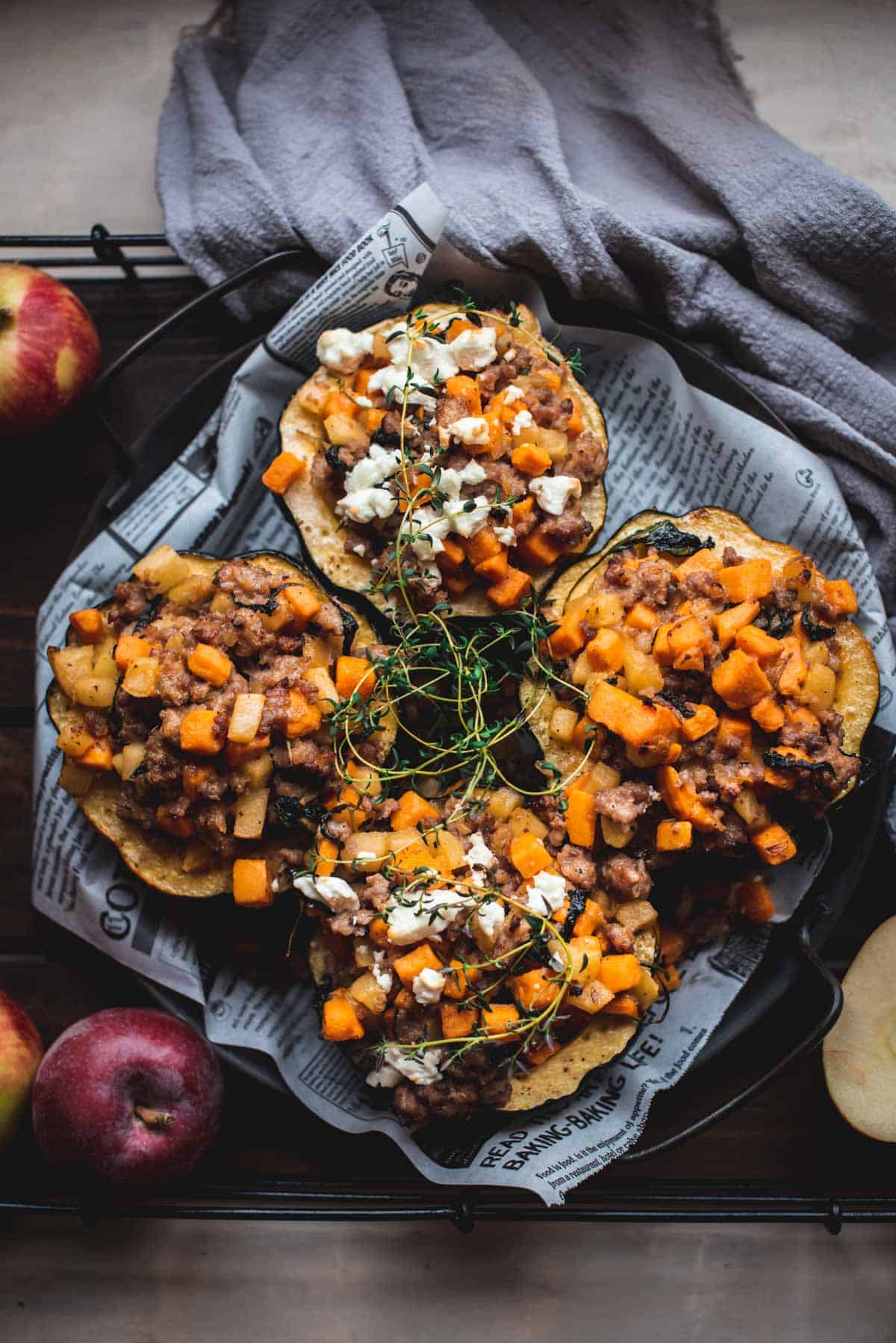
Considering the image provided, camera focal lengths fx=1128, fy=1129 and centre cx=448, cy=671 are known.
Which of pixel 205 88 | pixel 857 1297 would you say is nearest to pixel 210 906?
pixel 857 1297

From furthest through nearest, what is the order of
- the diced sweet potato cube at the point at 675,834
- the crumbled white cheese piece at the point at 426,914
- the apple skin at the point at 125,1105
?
the apple skin at the point at 125,1105 → the diced sweet potato cube at the point at 675,834 → the crumbled white cheese piece at the point at 426,914

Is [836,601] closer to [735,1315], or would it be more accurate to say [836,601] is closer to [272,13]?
[735,1315]

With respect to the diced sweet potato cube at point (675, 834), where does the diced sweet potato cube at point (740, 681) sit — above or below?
above

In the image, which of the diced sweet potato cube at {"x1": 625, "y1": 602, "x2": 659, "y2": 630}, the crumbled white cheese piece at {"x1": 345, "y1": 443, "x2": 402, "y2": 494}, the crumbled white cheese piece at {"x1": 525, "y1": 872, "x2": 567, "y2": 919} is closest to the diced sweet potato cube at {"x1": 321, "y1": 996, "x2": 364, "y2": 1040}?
the crumbled white cheese piece at {"x1": 525, "y1": 872, "x2": 567, "y2": 919}

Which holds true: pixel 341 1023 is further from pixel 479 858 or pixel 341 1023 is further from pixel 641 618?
pixel 641 618

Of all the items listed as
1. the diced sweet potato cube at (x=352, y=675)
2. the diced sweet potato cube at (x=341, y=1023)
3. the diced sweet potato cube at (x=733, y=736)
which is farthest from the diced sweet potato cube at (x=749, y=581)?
the diced sweet potato cube at (x=341, y=1023)

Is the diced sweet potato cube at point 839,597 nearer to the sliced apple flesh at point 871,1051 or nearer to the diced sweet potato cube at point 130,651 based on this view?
the sliced apple flesh at point 871,1051

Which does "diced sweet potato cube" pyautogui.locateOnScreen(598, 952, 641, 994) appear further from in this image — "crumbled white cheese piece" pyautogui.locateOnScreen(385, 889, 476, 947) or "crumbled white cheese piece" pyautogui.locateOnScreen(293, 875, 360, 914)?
"crumbled white cheese piece" pyautogui.locateOnScreen(293, 875, 360, 914)

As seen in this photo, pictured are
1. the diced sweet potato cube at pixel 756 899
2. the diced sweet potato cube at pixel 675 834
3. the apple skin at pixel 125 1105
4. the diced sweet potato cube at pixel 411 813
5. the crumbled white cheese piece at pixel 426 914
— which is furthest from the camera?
the diced sweet potato cube at pixel 756 899
